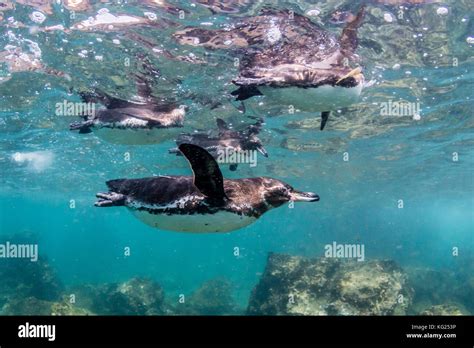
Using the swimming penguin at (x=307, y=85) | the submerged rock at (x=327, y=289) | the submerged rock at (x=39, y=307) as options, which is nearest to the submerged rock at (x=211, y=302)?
the submerged rock at (x=327, y=289)

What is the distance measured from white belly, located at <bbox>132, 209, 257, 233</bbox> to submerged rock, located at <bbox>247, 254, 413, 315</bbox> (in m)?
9.79

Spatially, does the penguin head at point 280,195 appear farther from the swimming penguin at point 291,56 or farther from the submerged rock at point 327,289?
the submerged rock at point 327,289

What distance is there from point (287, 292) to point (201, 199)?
478 inches

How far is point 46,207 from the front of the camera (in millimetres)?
63375

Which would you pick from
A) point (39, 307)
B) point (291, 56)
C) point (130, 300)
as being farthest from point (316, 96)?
point (130, 300)

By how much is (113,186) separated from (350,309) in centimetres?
1076

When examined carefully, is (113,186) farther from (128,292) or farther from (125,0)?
(128,292)

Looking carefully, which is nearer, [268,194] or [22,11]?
[268,194]

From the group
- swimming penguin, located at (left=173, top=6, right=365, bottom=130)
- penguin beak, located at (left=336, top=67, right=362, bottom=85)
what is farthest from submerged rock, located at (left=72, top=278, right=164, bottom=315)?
penguin beak, located at (left=336, top=67, right=362, bottom=85)

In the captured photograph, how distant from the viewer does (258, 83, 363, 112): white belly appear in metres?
5.95

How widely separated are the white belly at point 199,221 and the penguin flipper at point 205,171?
35 cm

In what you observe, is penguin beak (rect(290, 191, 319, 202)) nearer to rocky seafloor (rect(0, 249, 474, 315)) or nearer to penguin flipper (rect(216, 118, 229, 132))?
rocky seafloor (rect(0, 249, 474, 315))

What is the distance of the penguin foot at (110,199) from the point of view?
5.34 meters
